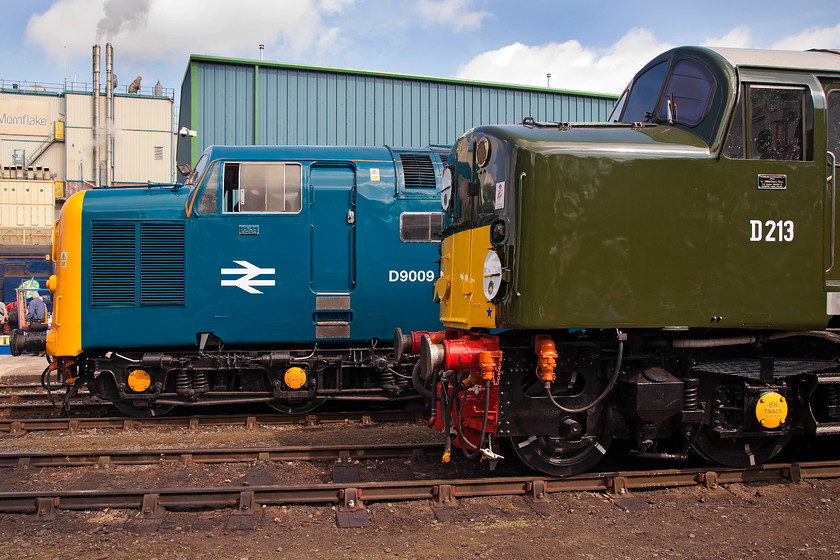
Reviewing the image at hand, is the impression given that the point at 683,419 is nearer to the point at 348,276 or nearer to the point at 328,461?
the point at 328,461

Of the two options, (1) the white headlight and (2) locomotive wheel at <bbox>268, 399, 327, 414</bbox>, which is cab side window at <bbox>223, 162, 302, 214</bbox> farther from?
(1) the white headlight

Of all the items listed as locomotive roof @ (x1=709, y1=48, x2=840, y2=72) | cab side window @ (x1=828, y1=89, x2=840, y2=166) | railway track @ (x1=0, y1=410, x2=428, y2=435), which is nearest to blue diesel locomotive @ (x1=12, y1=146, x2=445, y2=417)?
railway track @ (x1=0, y1=410, x2=428, y2=435)

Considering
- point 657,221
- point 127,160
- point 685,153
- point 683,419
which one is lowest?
point 683,419

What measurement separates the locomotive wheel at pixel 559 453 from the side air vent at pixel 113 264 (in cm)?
511

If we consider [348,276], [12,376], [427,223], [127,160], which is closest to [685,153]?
[427,223]

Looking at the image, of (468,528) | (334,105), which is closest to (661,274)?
(468,528)

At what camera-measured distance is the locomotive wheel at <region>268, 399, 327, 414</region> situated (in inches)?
331

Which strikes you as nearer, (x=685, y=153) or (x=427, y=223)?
(x=685, y=153)

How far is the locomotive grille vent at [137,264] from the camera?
7750 mm

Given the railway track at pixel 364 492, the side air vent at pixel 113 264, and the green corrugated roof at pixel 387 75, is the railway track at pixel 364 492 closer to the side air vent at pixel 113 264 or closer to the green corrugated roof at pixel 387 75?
the side air vent at pixel 113 264

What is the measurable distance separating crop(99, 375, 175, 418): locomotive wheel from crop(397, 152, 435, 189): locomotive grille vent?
4.28m

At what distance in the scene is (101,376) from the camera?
313 inches

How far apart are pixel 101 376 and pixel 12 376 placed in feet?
17.8

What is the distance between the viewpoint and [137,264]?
7766 mm
